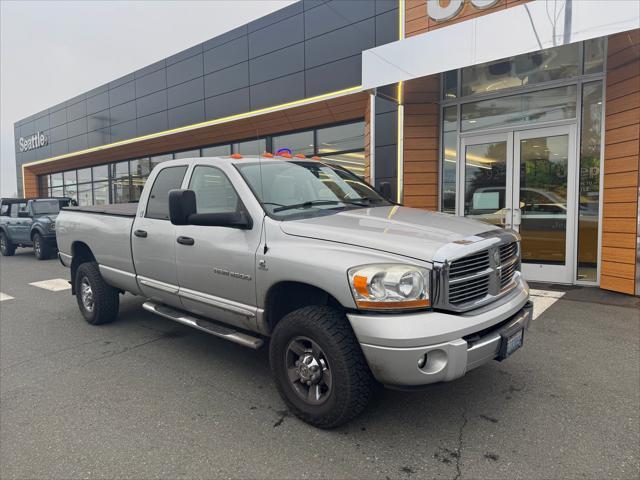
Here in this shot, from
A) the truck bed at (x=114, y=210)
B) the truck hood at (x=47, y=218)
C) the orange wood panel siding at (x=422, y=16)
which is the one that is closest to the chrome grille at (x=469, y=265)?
the truck bed at (x=114, y=210)

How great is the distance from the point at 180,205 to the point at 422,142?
20.0ft

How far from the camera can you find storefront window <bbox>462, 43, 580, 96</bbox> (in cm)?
697

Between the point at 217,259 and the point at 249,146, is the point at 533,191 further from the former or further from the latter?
the point at 249,146

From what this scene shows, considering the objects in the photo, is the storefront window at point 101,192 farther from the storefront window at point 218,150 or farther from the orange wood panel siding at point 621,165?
the orange wood panel siding at point 621,165

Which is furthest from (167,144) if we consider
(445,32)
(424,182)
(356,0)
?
(445,32)

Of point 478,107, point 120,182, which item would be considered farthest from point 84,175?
point 478,107

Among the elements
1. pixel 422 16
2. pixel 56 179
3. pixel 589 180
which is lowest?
pixel 589 180

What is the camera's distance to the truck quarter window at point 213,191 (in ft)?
12.4

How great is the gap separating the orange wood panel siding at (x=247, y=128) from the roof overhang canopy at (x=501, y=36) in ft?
8.84

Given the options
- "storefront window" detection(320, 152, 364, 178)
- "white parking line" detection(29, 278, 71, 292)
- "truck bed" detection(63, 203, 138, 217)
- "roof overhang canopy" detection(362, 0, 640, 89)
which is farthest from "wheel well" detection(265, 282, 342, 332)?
"storefront window" detection(320, 152, 364, 178)

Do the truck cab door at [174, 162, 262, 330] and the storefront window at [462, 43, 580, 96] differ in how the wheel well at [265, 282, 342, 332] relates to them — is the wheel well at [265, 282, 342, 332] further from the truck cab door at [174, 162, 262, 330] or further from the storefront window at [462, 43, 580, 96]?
the storefront window at [462, 43, 580, 96]

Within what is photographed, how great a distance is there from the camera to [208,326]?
3.85 metres

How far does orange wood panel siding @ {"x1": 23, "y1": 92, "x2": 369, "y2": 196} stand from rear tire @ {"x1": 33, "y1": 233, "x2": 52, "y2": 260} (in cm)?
531

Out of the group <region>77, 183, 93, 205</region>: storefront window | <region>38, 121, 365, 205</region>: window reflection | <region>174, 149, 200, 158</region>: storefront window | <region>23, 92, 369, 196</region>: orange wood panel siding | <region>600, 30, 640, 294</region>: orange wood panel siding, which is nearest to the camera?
<region>600, 30, 640, 294</region>: orange wood panel siding
